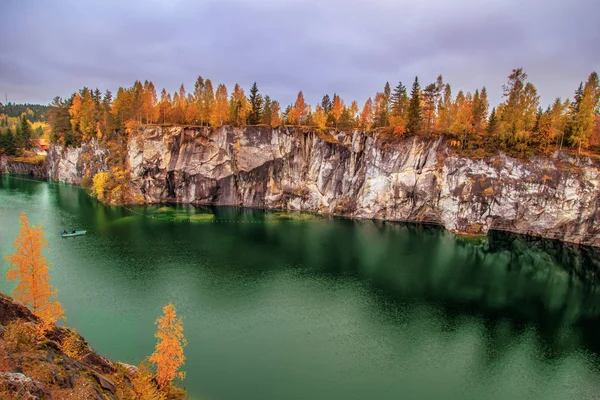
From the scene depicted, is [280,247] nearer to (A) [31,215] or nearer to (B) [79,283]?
(B) [79,283]

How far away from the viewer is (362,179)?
273 feet

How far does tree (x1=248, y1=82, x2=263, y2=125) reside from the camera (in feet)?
293

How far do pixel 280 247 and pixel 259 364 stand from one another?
31364 millimetres

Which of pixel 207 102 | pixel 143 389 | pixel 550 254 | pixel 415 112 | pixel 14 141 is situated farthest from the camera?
pixel 14 141

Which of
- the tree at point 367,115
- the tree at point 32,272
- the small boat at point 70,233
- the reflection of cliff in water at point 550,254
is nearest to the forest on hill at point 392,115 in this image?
the tree at point 367,115

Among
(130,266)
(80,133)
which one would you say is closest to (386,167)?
(130,266)

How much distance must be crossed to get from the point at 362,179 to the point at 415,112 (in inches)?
742

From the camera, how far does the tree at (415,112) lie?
76.1 metres

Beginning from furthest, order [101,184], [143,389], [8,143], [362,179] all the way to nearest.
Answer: [8,143] → [101,184] → [362,179] → [143,389]

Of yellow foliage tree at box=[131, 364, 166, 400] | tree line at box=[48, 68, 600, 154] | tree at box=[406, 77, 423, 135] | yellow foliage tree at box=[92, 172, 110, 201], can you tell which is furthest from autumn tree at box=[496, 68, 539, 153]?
yellow foliage tree at box=[92, 172, 110, 201]

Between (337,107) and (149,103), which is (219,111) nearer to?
(149,103)

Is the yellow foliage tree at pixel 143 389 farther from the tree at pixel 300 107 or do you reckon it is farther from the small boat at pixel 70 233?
the tree at pixel 300 107

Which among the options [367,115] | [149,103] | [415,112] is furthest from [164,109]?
[415,112]

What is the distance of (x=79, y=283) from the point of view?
135 feet
